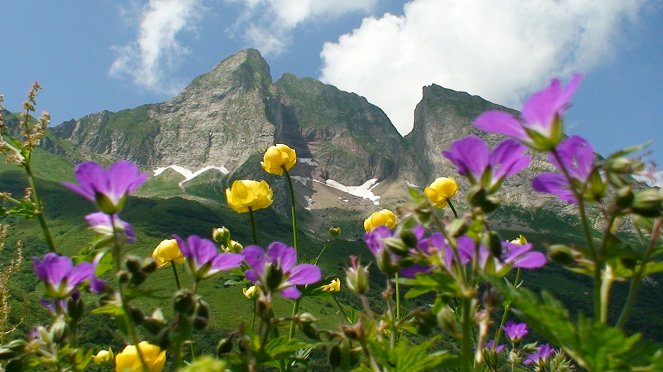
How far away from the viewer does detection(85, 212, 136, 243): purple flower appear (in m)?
1.95

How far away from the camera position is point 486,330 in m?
1.82

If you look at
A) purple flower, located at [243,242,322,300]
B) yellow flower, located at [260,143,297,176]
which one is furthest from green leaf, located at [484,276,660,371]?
yellow flower, located at [260,143,297,176]

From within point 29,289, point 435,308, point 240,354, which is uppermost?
point 29,289

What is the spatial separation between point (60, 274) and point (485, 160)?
173cm

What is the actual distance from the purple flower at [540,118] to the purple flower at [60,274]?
5.26ft

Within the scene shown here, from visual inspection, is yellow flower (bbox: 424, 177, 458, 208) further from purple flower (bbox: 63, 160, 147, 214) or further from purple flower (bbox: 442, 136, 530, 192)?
purple flower (bbox: 63, 160, 147, 214)

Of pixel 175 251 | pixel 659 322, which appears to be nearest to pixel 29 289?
pixel 175 251

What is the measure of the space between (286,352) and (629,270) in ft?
3.94

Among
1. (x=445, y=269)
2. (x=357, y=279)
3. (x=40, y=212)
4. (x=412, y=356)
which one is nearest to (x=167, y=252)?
(x=40, y=212)

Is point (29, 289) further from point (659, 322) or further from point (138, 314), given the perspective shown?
point (659, 322)

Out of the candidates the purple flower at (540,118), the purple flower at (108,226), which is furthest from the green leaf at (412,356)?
the purple flower at (108,226)

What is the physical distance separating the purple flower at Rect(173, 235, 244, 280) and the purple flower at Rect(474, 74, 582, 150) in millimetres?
1018

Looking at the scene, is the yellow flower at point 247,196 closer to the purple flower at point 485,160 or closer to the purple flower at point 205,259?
the purple flower at point 205,259

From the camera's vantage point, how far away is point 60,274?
227 centimetres
